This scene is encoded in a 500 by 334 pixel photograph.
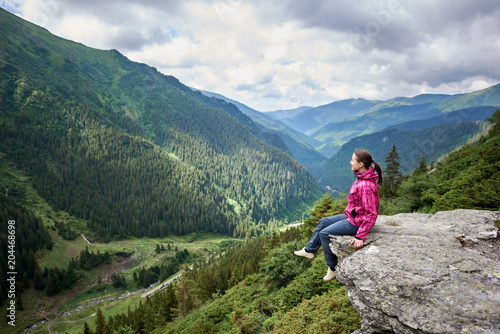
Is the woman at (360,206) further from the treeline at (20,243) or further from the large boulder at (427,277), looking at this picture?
the treeline at (20,243)

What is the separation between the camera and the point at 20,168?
574ft

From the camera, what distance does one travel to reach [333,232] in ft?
29.1

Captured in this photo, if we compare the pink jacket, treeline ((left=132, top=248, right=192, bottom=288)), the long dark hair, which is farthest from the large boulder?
treeline ((left=132, top=248, right=192, bottom=288))

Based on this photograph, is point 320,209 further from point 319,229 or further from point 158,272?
point 158,272

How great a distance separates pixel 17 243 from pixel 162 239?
80.1 metres

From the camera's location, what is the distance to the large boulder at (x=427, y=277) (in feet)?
18.8

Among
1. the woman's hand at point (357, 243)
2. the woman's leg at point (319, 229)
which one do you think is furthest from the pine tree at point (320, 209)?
the woman's hand at point (357, 243)

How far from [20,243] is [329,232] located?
169 meters

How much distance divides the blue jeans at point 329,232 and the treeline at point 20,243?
134694mm

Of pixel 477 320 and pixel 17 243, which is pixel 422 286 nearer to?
pixel 477 320

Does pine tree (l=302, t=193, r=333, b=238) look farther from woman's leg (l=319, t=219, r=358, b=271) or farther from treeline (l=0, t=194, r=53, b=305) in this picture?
treeline (l=0, t=194, r=53, b=305)

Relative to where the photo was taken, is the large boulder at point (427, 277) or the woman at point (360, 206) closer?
the large boulder at point (427, 277)

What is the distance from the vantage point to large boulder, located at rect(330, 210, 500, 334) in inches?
226

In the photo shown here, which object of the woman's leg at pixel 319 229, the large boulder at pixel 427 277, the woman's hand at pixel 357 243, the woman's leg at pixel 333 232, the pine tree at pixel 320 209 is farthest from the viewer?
the pine tree at pixel 320 209
